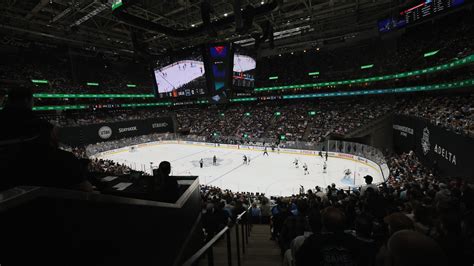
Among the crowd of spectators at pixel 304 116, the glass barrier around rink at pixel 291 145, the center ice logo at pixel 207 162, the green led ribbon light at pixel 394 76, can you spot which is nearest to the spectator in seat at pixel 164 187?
the glass barrier around rink at pixel 291 145

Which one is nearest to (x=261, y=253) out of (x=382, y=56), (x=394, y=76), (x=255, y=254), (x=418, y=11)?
(x=255, y=254)

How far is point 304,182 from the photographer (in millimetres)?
18469

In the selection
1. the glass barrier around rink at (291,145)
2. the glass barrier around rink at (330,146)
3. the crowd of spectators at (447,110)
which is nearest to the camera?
the crowd of spectators at (447,110)

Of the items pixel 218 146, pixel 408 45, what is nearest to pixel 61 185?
pixel 218 146

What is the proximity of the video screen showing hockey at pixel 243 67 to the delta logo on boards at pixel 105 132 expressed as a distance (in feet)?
95.6

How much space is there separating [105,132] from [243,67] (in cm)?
2975

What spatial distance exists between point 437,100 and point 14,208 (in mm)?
30622

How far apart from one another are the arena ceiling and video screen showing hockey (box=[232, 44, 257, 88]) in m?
2.82

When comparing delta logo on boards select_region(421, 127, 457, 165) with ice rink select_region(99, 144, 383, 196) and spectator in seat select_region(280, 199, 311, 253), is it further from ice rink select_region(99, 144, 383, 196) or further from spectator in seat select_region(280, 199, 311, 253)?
spectator in seat select_region(280, 199, 311, 253)

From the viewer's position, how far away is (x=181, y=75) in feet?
67.6

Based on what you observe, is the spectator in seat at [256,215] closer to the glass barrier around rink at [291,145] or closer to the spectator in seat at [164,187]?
the spectator in seat at [164,187]

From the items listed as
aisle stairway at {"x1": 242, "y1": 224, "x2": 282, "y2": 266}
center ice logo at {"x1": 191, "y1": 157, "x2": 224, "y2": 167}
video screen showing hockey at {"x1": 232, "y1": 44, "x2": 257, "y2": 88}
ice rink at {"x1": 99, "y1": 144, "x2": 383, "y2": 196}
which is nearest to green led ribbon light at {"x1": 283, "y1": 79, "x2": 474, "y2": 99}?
ice rink at {"x1": 99, "y1": 144, "x2": 383, "y2": 196}

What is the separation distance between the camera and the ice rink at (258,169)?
59.5 feet

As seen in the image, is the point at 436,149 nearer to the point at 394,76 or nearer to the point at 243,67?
the point at 243,67
